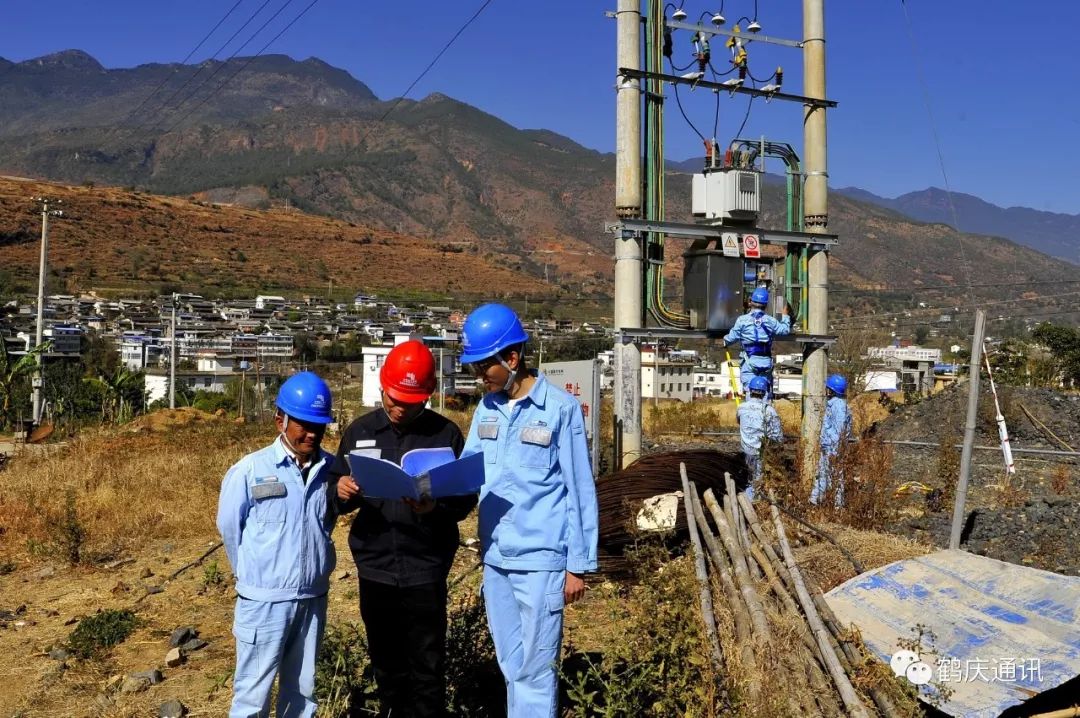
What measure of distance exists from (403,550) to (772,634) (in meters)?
2.01

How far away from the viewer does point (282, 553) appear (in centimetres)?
427

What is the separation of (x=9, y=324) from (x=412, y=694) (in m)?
70.5

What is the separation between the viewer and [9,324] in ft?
216

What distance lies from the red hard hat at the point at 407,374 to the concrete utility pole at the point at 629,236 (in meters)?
5.65

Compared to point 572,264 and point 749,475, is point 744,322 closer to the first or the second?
point 749,475

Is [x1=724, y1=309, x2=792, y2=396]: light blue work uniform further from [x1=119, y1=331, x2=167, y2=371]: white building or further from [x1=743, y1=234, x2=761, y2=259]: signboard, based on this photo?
[x1=119, y1=331, x2=167, y2=371]: white building

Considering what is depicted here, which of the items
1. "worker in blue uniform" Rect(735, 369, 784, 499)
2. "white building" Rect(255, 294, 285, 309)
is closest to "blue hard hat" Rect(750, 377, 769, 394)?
"worker in blue uniform" Rect(735, 369, 784, 499)

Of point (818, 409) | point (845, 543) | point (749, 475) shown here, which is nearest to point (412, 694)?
point (845, 543)

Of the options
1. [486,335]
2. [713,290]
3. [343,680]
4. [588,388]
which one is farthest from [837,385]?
[486,335]

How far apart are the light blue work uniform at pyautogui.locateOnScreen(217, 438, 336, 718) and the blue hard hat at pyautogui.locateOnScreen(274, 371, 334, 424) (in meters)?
0.18

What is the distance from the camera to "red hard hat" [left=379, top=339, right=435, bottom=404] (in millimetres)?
4270

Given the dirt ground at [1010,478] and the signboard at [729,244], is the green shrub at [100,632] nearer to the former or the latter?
the dirt ground at [1010,478]

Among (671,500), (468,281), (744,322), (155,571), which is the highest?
(468,281)

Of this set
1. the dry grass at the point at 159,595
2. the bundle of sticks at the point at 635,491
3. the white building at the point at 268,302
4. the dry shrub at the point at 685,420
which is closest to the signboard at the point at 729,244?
the bundle of sticks at the point at 635,491
